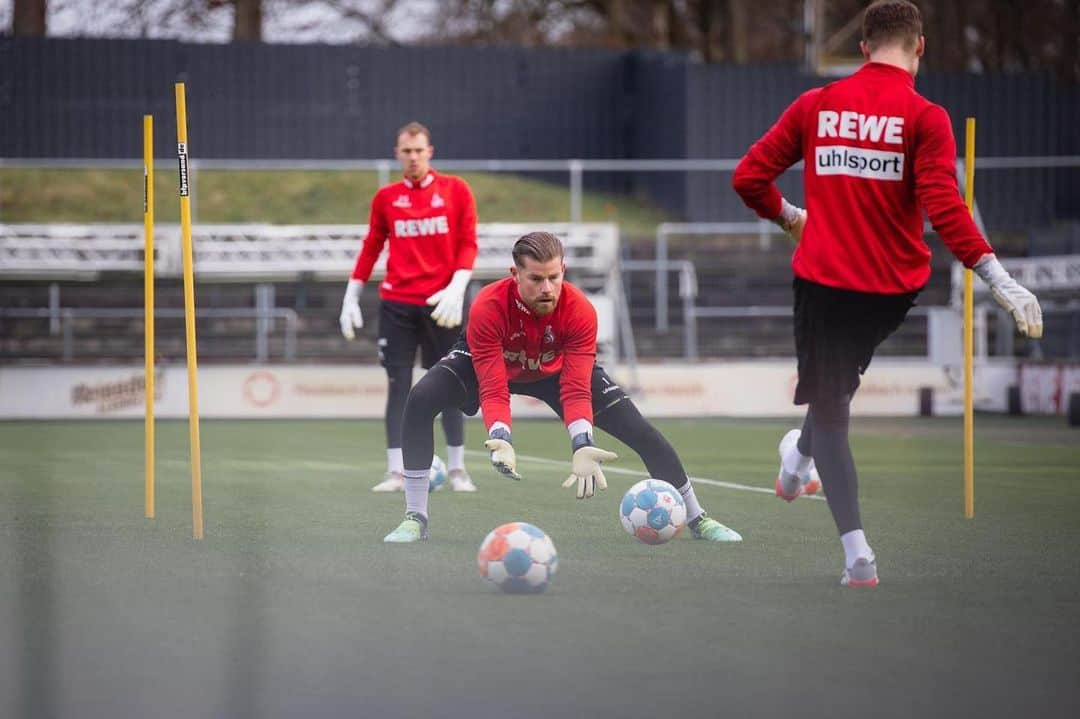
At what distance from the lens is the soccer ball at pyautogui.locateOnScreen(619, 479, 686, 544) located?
7.10 meters

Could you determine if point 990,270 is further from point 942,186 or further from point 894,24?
point 894,24

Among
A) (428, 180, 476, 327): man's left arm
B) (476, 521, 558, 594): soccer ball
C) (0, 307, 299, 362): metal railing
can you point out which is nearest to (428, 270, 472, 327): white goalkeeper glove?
(428, 180, 476, 327): man's left arm

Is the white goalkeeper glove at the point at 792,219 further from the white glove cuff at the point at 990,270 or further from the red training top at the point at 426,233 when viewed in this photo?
the red training top at the point at 426,233

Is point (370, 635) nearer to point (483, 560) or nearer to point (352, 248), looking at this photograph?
point (483, 560)

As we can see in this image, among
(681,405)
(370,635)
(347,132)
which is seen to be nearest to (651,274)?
(681,405)

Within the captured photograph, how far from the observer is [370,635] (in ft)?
16.5

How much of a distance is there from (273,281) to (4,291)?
169 inches

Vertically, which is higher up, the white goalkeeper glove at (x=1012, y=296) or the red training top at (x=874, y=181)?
the red training top at (x=874, y=181)

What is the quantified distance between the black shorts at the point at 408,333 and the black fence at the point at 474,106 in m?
18.2

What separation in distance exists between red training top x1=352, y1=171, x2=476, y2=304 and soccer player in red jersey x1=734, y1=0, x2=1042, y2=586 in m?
4.11

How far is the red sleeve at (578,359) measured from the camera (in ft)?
22.9

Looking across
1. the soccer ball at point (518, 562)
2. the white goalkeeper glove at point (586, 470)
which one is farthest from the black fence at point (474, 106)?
the soccer ball at point (518, 562)

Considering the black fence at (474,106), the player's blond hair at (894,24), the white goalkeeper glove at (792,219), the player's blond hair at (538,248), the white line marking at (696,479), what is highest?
the black fence at (474,106)

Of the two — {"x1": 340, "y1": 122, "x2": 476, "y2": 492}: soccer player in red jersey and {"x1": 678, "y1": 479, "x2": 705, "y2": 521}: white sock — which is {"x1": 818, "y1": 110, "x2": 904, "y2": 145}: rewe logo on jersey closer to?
{"x1": 678, "y1": 479, "x2": 705, "y2": 521}: white sock
